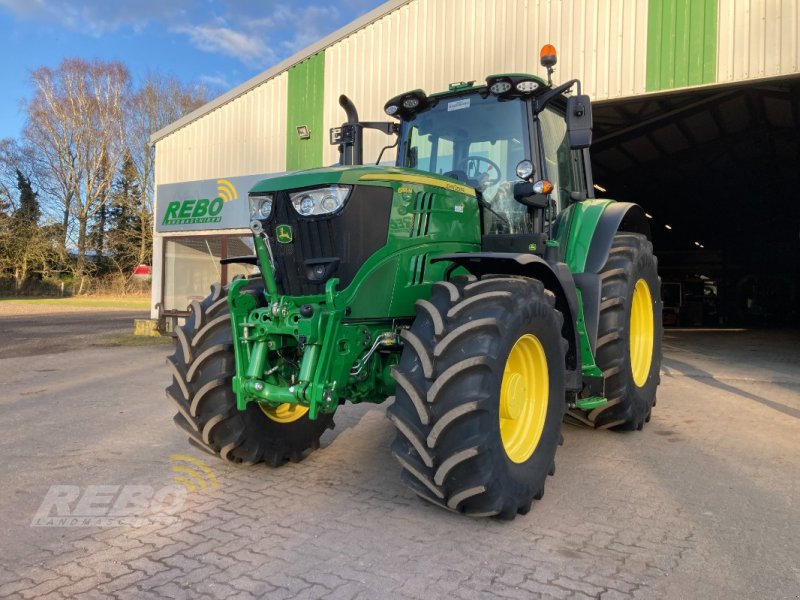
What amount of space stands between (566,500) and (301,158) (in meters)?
9.92

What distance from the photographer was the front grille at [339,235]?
3.41m

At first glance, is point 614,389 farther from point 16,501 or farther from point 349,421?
point 16,501

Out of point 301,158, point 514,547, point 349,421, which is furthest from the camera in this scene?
point 301,158

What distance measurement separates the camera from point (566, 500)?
3719 millimetres

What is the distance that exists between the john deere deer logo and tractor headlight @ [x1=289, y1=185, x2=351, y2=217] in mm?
123

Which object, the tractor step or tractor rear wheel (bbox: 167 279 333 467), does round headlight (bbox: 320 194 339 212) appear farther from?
the tractor step

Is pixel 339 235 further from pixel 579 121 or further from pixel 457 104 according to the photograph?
pixel 579 121

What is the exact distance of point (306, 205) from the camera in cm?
348

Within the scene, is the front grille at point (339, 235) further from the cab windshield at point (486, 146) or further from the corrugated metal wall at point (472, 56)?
the corrugated metal wall at point (472, 56)

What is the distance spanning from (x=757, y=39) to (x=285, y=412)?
7818 millimetres

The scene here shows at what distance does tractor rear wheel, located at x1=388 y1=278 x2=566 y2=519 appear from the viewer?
302cm

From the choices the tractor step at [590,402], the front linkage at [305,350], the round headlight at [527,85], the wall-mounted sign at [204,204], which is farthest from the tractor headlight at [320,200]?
the wall-mounted sign at [204,204]

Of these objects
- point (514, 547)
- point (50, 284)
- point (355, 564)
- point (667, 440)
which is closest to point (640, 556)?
point (514, 547)

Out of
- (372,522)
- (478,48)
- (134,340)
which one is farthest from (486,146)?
(134,340)
